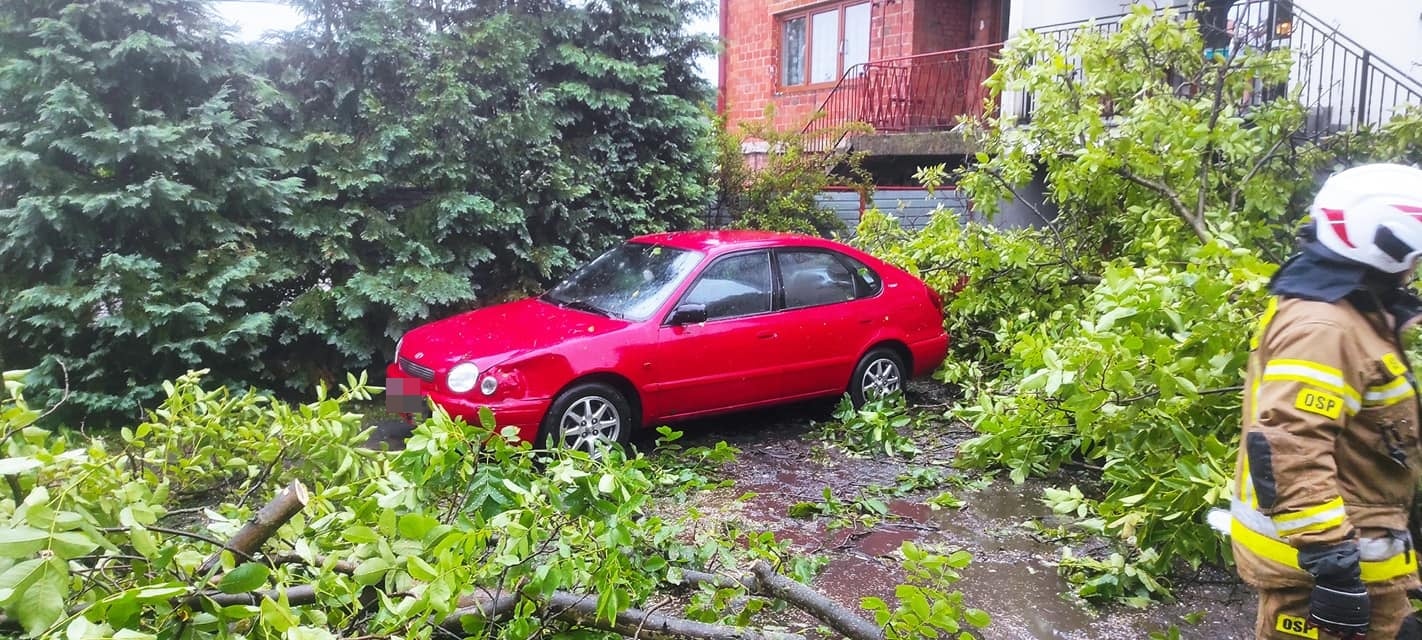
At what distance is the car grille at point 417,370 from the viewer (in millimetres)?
5629

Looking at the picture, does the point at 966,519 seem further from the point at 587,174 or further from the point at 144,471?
the point at 587,174

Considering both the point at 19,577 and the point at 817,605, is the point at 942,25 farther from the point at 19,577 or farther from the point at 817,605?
the point at 19,577

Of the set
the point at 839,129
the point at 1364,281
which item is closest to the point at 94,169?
the point at 1364,281

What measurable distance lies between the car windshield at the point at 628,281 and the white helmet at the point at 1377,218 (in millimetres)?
4120

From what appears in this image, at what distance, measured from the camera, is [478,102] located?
830 centimetres

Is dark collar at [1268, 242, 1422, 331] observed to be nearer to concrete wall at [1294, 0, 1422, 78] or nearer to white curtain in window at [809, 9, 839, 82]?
concrete wall at [1294, 0, 1422, 78]

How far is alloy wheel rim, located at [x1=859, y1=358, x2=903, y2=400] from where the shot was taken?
6.95 metres

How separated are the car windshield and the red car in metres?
0.01

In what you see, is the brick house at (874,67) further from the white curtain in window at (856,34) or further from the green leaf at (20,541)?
the green leaf at (20,541)

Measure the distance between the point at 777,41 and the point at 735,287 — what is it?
1111cm

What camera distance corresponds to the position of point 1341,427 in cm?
231

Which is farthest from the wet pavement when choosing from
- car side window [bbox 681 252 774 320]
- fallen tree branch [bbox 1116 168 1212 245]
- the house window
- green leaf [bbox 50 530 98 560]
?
the house window

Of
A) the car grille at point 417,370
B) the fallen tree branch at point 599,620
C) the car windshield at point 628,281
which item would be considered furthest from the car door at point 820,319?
the fallen tree branch at point 599,620

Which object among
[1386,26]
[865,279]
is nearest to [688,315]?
[865,279]
